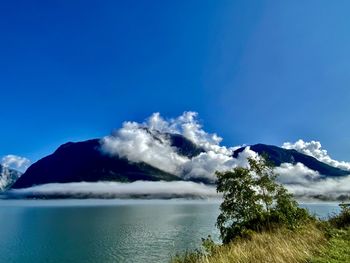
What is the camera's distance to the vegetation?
30.2 feet

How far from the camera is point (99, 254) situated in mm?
73375

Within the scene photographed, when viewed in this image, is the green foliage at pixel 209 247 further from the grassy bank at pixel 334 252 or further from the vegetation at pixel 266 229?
the grassy bank at pixel 334 252

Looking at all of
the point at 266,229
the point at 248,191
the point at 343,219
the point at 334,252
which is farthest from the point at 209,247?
the point at 248,191

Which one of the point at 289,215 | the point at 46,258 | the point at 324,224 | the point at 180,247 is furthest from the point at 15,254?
the point at 324,224

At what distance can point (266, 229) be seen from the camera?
21.9 meters

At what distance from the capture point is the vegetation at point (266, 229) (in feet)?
30.2

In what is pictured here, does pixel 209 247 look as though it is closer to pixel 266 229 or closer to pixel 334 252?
pixel 334 252

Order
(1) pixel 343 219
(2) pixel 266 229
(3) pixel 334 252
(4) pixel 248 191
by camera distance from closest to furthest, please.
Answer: (3) pixel 334 252 < (1) pixel 343 219 < (2) pixel 266 229 < (4) pixel 248 191

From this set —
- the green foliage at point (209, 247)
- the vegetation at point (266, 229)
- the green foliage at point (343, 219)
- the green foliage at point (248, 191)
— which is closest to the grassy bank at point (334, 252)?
the vegetation at point (266, 229)

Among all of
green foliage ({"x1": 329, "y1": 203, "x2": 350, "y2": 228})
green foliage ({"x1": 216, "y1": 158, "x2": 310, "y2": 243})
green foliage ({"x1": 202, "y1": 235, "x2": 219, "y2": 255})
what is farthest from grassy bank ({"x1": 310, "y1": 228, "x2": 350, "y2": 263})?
green foliage ({"x1": 216, "y1": 158, "x2": 310, "y2": 243})

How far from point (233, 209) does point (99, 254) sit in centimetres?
4104

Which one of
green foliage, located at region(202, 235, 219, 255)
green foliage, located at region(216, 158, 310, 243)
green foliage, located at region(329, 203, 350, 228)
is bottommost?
green foliage, located at region(202, 235, 219, 255)

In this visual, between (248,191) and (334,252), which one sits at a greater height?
(248,191)

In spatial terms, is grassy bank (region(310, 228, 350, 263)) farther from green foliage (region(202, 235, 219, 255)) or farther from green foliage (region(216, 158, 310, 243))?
green foliage (region(216, 158, 310, 243))
